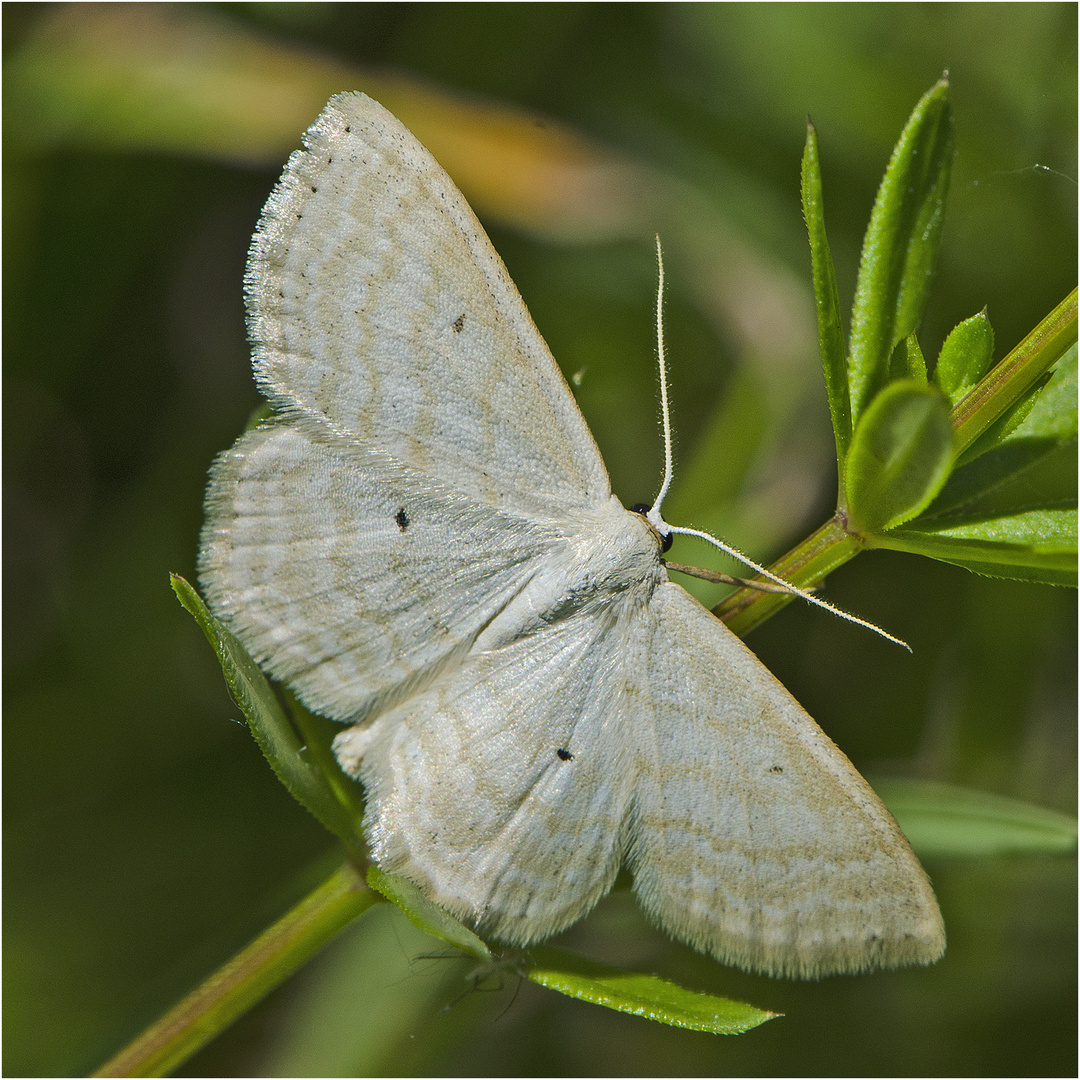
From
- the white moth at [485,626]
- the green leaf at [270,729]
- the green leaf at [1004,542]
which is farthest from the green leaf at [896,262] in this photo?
the green leaf at [270,729]

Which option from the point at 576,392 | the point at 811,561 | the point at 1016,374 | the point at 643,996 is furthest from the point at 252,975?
the point at 576,392

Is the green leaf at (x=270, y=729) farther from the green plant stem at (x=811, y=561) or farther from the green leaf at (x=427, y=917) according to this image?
the green plant stem at (x=811, y=561)

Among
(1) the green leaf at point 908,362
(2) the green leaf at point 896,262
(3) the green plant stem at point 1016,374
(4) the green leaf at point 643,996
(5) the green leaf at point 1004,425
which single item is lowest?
(4) the green leaf at point 643,996

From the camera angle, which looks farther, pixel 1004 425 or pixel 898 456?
pixel 1004 425

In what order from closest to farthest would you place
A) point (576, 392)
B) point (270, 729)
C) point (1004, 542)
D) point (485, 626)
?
point (1004, 542) → point (270, 729) → point (485, 626) → point (576, 392)

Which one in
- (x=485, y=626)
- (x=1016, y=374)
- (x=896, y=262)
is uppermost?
(x=896, y=262)

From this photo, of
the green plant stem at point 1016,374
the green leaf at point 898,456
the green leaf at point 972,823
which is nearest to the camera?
the green leaf at point 898,456

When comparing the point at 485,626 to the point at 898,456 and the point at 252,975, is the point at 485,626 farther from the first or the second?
the point at 898,456

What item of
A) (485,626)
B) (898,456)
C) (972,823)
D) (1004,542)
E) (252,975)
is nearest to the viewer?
(898,456)
